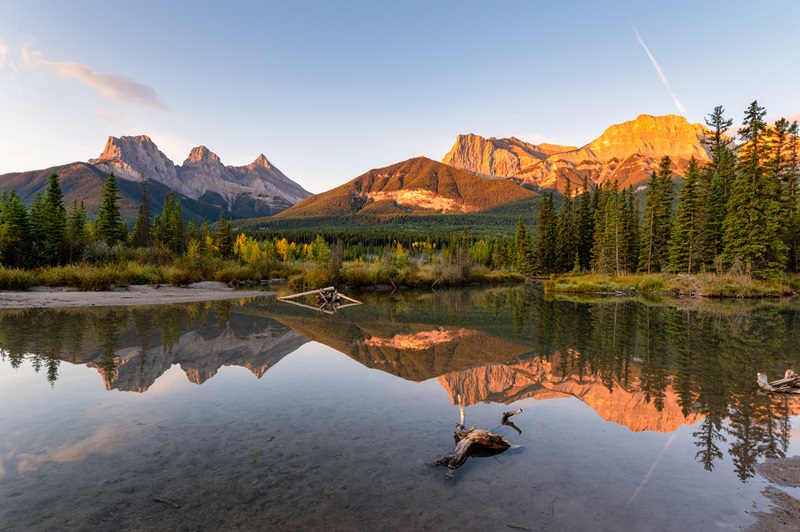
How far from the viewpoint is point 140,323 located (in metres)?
21.0

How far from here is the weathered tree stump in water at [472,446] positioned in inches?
268

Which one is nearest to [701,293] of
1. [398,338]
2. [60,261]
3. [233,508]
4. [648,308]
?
[648,308]

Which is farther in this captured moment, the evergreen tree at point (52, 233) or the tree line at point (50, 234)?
the evergreen tree at point (52, 233)

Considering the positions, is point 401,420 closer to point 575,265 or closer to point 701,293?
point 701,293

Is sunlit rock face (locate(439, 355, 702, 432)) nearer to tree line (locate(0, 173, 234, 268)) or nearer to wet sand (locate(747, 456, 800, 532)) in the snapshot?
wet sand (locate(747, 456, 800, 532))

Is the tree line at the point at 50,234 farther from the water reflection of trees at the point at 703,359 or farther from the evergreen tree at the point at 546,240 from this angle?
the evergreen tree at the point at 546,240

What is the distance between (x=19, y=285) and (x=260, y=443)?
3808 centimetres

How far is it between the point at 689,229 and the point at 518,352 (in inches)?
1865

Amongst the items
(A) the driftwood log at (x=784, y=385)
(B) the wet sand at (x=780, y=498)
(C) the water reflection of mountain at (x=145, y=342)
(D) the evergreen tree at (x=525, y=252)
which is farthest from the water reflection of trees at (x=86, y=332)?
(D) the evergreen tree at (x=525, y=252)

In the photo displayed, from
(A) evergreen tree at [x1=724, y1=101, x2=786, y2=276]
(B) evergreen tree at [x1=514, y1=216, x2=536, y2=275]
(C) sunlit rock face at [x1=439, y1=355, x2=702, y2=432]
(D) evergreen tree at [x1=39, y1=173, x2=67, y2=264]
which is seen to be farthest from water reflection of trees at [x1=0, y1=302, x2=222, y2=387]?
(B) evergreen tree at [x1=514, y1=216, x2=536, y2=275]

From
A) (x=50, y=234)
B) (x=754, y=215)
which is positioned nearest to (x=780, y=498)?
(x=754, y=215)

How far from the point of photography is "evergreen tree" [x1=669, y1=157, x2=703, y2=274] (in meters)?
50.7

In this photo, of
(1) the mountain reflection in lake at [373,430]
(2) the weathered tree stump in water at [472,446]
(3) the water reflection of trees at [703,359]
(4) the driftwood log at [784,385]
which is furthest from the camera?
(4) the driftwood log at [784,385]

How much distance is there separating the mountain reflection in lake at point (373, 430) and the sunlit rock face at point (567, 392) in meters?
0.08
